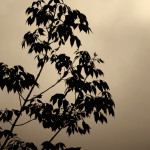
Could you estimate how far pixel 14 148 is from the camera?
3.54 m

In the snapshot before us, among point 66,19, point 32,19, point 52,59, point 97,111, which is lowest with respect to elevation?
point 97,111

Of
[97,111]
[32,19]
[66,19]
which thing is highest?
[32,19]

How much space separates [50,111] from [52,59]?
2.58ft

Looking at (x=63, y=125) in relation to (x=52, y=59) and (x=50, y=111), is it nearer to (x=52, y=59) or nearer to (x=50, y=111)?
(x=50, y=111)

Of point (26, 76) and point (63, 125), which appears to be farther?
point (63, 125)

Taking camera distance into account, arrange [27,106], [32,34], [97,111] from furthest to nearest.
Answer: [32,34] → [27,106] → [97,111]

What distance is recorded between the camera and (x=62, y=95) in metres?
3.53

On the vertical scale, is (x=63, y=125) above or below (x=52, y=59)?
below

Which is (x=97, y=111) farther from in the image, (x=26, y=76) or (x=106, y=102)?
(x=26, y=76)

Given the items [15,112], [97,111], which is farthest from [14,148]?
[97,111]

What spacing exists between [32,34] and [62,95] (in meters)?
1.15

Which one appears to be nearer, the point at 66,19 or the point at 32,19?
the point at 66,19

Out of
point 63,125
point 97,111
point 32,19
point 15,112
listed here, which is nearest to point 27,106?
point 15,112

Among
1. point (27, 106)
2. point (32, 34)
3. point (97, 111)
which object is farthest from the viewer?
point (32, 34)
